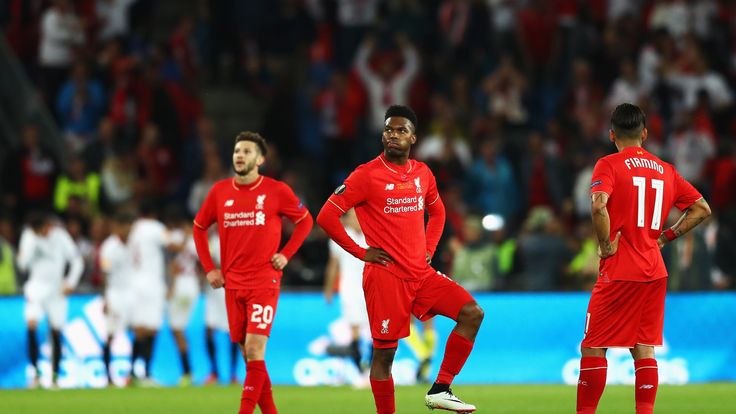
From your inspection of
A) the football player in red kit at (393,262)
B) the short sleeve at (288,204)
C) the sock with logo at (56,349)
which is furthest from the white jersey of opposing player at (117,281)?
the football player in red kit at (393,262)

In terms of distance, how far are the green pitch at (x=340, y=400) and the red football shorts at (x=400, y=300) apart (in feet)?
7.91

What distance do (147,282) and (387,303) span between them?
886 cm

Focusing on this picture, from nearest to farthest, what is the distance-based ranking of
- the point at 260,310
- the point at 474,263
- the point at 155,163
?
1. the point at 260,310
2. the point at 474,263
3. the point at 155,163

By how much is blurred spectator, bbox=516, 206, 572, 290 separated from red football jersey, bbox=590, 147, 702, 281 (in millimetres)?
9598

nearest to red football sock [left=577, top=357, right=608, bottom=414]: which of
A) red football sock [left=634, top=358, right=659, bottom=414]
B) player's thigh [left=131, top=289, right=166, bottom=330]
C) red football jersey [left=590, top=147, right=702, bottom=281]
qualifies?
red football sock [left=634, top=358, right=659, bottom=414]

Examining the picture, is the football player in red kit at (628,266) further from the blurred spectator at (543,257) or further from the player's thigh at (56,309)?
the player's thigh at (56,309)

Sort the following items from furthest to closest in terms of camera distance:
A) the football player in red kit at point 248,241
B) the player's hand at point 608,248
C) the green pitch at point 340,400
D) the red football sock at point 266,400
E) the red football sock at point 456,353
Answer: the green pitch at point 340,400
the football player in red kit at point 248,241
the red football sock at point 266,400
the red football sock at point 456,353
the player's hand at point 608,248

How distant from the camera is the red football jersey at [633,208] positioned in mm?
10500

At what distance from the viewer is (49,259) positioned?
19.2 m

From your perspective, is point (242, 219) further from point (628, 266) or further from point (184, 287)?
point (184, 287)

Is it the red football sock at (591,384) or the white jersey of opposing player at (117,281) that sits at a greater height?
the white jersey of opposing player at (117,281)

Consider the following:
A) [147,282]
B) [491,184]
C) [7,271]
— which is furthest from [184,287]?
[491,184]

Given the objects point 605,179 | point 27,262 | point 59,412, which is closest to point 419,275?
point 605,179

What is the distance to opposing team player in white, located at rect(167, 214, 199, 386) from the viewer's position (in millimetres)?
19203
